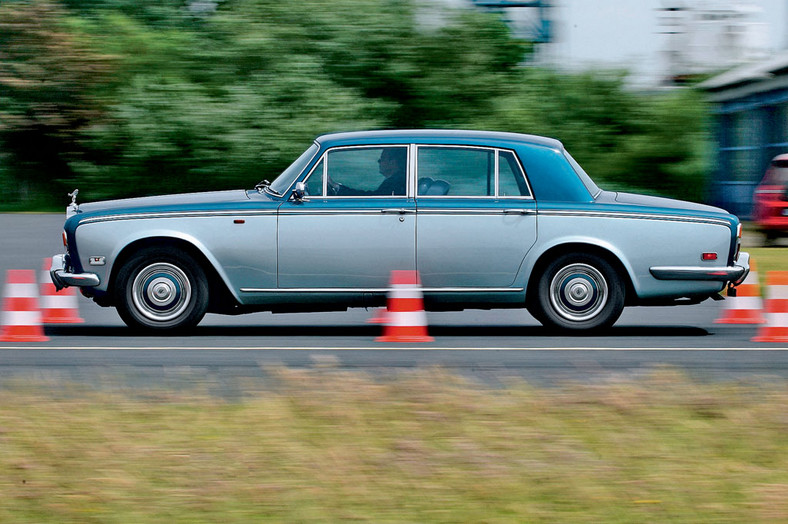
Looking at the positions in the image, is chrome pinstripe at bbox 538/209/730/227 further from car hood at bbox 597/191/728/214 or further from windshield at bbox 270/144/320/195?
windshield at bbox 270/144/320/195

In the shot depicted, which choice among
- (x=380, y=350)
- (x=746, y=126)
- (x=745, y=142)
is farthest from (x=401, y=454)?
(x=746, y=126)

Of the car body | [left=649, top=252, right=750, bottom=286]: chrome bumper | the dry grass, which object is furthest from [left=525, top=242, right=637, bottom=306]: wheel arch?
the dry grass

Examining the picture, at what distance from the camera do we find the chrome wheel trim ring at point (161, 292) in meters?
9.59

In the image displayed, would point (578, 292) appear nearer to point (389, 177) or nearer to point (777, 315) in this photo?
point (777, 315)

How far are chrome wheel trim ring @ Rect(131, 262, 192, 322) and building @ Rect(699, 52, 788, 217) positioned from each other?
21.6 m

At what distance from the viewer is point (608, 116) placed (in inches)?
1110

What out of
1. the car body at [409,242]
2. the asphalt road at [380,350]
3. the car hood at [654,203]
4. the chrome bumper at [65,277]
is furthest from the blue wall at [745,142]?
the chrome bumper at [65,277]

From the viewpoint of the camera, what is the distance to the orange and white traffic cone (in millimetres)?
9258

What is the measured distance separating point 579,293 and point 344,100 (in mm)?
17955

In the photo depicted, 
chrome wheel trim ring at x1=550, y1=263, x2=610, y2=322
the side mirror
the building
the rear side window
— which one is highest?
the building

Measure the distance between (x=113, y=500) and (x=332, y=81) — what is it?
24128 mm

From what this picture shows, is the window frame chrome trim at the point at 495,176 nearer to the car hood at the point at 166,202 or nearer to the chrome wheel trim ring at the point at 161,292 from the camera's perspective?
the car hood at the point at 166,202

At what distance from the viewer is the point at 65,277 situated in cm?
953

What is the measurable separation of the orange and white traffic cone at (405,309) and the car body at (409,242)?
179 mm
